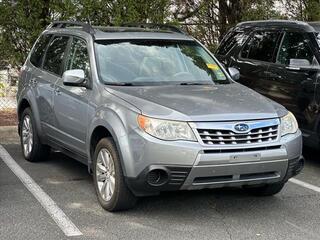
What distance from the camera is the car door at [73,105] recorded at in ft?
19.2

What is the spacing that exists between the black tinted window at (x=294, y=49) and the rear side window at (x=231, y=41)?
3.00 ft

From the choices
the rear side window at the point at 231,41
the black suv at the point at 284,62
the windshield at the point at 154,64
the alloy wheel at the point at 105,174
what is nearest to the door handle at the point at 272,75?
the black suv at the point at 284,62

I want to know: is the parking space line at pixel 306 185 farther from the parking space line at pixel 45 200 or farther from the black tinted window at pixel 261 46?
the parking space line at pixel 45 200

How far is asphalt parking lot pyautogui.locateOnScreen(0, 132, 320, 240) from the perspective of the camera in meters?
4.83

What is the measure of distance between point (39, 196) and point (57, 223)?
891 mm

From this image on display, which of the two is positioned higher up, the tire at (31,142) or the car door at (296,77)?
the car door at (296,77)

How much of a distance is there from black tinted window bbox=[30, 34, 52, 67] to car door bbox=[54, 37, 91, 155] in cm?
90

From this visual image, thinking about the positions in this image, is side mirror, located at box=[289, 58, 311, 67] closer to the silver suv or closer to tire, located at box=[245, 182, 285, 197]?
the silver suv

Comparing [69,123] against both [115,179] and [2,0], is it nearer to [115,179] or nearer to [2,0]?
[115,179]

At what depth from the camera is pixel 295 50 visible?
7590 millimetres

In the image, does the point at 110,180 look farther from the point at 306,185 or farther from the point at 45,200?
the point at 306,185

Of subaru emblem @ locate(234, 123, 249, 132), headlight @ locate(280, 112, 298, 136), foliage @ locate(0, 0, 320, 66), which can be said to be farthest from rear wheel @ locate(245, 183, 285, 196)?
foliage @ locate(0, 0, 320, 66)

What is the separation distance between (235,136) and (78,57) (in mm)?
2226

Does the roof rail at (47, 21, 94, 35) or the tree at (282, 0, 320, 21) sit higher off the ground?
the roof rail at (47, 21, 94, 35)
